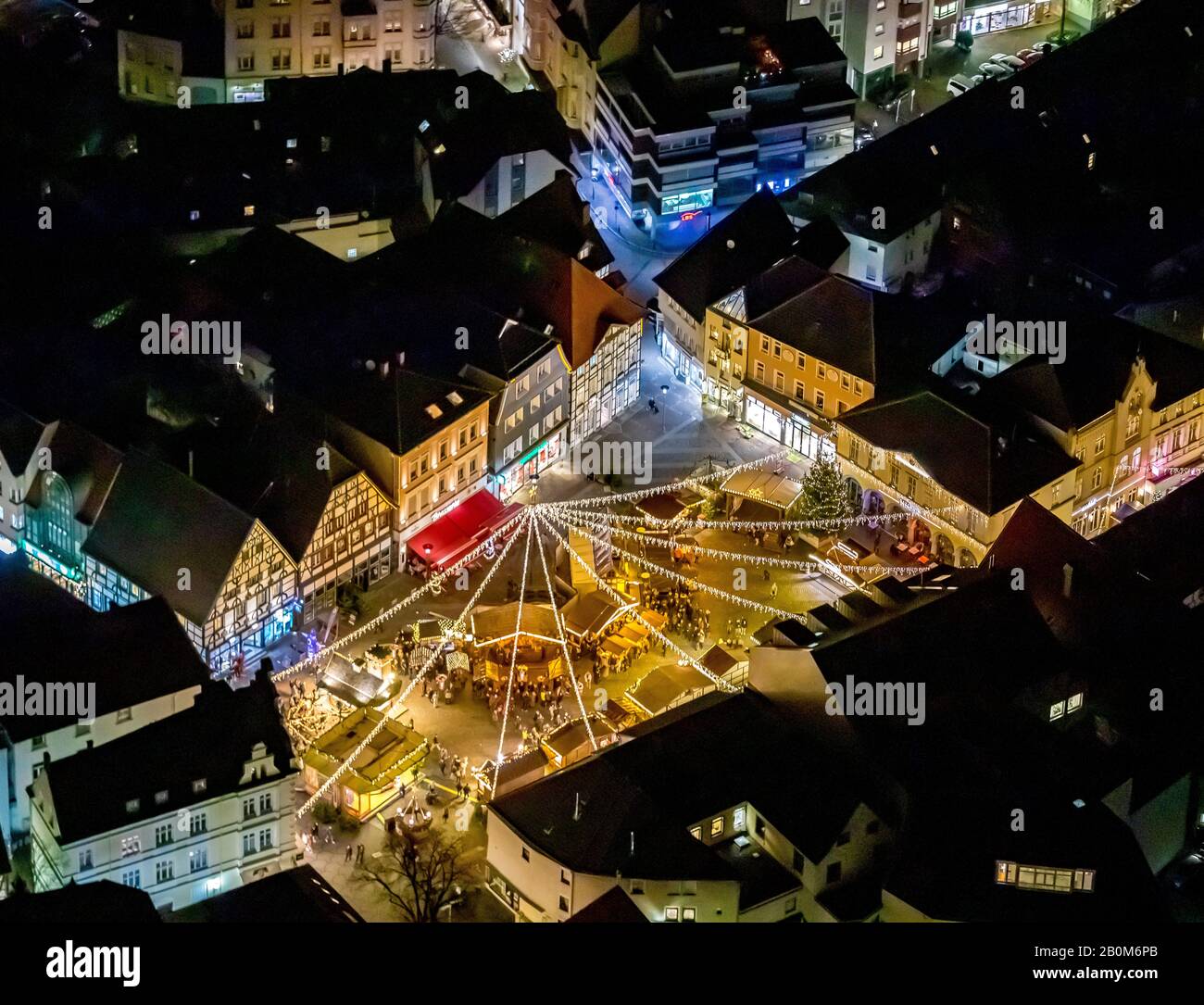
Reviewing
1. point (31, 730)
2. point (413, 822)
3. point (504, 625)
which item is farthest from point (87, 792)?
point (504, 625)

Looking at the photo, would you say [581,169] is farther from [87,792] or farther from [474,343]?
[87,792]

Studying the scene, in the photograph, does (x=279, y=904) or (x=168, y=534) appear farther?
(x=168, y=534)

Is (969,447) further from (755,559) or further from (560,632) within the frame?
(560,632)

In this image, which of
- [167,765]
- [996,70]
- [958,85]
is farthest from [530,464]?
[996,70]

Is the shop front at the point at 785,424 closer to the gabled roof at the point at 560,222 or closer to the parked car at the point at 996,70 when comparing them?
the gabled roof at the point at 560,222

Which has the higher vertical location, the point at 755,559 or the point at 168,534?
the point at 168,534

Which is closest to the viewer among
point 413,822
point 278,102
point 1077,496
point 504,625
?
point 413,822

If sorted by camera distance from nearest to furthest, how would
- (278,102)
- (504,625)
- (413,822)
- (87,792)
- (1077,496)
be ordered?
(87,792)
(413,822)
(504,625)
(1077,496)
(278,102)

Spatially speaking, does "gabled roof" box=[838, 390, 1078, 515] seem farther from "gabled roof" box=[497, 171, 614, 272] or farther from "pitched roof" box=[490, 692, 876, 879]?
"pitched roof" box=[490, 692, 876, 879]
